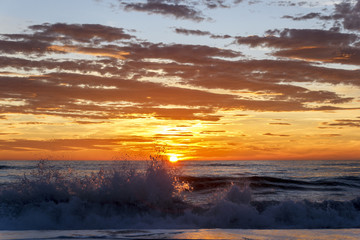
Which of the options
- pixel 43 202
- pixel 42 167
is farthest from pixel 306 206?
pixel 42 167

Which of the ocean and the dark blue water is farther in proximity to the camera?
the dark blue water

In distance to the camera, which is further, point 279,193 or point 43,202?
point 279,193

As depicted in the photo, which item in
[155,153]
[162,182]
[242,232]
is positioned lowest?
[242,232]

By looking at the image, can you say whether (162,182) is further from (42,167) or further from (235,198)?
(42,167)

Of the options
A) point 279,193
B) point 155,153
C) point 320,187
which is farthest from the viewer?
point 320,187

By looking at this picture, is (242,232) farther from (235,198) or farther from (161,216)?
(235,198)

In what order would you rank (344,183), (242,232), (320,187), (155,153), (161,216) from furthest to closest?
(344,183) < (320,187) < (155,153) < (161,216) < (242,232)

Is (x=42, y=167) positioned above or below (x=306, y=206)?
above

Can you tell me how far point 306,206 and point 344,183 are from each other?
46.9ft

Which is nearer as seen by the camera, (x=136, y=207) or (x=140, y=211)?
(x=140, y=211)

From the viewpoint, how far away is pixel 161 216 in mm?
12797

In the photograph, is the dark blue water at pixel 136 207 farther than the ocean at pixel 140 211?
A: Yes

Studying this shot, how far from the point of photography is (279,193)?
68.8ft

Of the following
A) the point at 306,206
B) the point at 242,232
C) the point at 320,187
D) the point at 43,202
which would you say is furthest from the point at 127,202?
the point at 320,187
